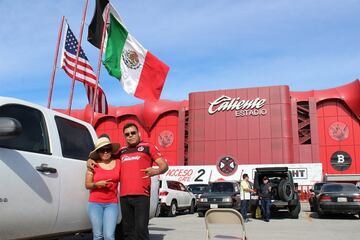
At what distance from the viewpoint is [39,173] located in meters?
4.41

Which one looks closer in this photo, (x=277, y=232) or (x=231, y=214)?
(x=231, y=214)

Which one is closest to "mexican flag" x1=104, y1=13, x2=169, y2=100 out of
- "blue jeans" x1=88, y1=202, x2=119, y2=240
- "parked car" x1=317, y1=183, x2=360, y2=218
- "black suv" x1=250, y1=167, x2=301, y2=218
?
"black suv" x1=250, y1=167, x2=301, y2=218

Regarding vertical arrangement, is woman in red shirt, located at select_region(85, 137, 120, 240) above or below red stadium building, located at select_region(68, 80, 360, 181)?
below

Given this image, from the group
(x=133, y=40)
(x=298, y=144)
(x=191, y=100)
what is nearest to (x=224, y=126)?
(x=191, y=100)

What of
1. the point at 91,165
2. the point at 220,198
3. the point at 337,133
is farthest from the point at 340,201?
the point at 337,133

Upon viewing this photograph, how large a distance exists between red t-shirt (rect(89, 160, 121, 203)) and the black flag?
31.4ft

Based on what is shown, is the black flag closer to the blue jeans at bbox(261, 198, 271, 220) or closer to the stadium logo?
the blue jeans at bbox(261, 198, 271, 220)

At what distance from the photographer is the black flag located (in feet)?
44.3

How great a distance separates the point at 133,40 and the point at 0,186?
942cm

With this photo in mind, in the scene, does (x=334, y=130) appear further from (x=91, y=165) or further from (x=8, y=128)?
(x=8, y=128)

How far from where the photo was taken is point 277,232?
11.0 meters

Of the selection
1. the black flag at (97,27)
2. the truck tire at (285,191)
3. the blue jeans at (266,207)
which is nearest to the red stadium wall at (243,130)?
the truck tire at (285,191)

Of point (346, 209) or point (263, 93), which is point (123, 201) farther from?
point (263, 93)

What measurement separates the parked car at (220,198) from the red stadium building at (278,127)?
25.6 metres
